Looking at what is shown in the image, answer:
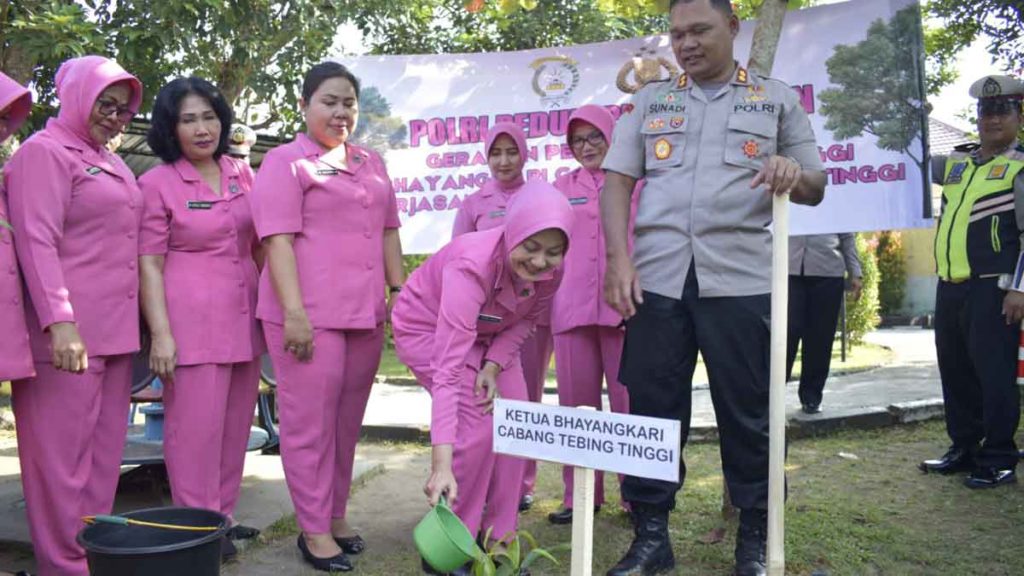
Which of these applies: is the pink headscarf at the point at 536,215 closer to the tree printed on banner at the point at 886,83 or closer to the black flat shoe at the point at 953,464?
the tree printed on banner at the point at 886,83

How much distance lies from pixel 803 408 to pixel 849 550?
9.15ft

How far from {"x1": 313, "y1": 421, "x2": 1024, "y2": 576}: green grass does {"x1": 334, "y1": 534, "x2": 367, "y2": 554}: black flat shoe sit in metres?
0.07

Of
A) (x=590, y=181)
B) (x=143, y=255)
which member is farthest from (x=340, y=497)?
(x=590, y=181)

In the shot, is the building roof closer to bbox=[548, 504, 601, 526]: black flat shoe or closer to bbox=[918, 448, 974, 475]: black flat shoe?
bbox=[918, 448, 974, 475]: black flat shoe

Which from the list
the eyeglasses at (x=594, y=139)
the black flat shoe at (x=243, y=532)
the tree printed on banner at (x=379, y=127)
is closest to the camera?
the black flat shoe at (x=243, y=532)

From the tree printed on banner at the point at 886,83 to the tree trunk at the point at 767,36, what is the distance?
64 cm

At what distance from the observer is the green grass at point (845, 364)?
9.64m

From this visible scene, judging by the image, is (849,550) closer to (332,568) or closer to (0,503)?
(332,568)

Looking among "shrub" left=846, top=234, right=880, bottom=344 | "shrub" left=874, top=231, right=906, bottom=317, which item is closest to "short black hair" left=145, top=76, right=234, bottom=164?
"shrub" left=846, top=234, right=880, bottom=344

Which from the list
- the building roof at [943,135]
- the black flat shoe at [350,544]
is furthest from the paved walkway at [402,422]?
the building roof at [943,135]

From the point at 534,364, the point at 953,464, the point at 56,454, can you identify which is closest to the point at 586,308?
the point at 534,364

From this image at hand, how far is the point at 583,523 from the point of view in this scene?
98.4 inches

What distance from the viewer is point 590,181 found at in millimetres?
4164

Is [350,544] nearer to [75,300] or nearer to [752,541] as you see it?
[75,300]
